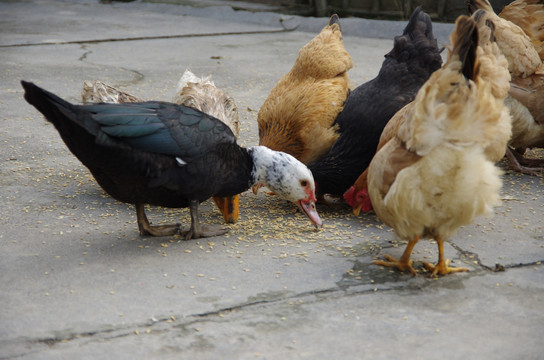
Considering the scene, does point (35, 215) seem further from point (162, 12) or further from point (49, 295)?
point (162, 12)

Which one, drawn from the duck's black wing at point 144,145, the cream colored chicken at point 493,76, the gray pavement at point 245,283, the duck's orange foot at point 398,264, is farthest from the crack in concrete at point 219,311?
the duck's black wing at point 144,145

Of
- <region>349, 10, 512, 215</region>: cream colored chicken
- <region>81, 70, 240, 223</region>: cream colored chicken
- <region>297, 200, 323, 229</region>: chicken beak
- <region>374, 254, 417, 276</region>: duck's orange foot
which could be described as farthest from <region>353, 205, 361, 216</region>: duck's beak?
<region>81, 70, 240, 223</region>: cream colored chicken

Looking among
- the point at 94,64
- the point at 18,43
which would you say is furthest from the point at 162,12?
the point at 94,64

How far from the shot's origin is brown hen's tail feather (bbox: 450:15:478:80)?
9.97ft

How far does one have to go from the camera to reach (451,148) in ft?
9.91

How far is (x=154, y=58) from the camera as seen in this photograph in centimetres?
920

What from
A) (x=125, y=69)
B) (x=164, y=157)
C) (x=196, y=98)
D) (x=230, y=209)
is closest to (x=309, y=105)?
(x=196, y=98)

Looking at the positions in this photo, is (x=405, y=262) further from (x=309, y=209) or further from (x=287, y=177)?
(x=287, y=177)

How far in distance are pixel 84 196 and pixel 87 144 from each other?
52.7 inches

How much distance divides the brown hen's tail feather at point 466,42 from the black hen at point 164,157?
1.26 metres

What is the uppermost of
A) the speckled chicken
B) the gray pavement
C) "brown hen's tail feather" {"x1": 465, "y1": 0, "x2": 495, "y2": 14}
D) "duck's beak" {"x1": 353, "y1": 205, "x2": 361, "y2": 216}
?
"brown hen's tail feather" {"x1": 465, "y1": 0, "x2": 495, "y2": 14}

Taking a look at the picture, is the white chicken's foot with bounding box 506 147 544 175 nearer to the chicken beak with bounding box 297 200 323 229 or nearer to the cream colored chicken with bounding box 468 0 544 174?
the cream colored chicken with bounding box 468 0 544 174

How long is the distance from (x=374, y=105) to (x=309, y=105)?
1.66ft

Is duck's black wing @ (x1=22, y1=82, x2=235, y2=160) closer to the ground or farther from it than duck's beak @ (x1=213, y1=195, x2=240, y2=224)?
farther from it
